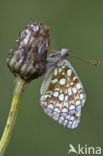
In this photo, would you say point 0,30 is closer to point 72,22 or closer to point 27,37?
point 72,22

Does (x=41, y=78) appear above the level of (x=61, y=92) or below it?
above

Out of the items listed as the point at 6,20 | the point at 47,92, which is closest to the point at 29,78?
the point at 47,92

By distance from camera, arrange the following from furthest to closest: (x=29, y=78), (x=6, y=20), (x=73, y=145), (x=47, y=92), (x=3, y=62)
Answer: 1. (x=6, y=20)
2. (x=3, y=62)
3. (x=73, y=145)
4. (x=47, y=92)
5. (x=29, y=78)

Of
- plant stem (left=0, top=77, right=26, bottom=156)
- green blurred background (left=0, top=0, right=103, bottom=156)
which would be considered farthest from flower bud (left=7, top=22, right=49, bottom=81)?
green blurred background (left=0, top=0, right=103, bottom=156)

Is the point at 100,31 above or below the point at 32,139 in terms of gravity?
above

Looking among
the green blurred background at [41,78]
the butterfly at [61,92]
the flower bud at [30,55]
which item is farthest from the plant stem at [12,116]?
the green blurred background at [41,78]

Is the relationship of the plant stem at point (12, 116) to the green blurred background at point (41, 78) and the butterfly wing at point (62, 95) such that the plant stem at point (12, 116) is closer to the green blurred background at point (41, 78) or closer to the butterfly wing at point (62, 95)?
the butterfly wing at point (62, 95)

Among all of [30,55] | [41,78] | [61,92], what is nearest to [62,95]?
[61,92]

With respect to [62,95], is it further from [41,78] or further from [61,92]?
[41,78]
